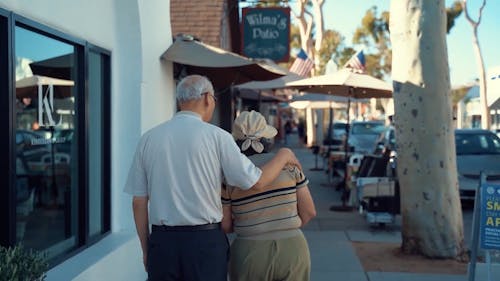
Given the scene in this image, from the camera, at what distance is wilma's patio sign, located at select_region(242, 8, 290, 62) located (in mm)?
12758

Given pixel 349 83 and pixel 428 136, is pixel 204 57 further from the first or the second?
pixel 349 83

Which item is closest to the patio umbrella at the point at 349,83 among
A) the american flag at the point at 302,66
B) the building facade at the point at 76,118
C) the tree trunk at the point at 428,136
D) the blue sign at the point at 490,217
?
the tree trunk at the point at 428,136

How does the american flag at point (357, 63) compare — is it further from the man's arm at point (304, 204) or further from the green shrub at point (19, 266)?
the green shrub at point (19, 266)

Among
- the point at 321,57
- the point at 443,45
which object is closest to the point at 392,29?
the point at 443,45

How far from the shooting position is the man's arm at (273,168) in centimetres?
323

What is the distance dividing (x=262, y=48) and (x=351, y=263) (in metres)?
6.64

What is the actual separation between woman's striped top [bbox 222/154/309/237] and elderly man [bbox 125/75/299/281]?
11 cm

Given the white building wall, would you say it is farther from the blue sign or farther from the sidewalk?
the blue sign

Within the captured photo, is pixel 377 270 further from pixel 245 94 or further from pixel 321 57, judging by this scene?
pixel 321 57

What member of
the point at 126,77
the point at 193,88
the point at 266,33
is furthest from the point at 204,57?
the point at 266,33

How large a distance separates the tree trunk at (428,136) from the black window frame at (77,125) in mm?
3575

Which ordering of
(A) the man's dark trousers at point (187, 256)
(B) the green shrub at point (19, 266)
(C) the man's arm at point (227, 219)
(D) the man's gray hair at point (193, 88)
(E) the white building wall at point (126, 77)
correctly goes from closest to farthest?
(B) the green shrub at point (19, 266)
(A) the man's dark trousers at point (187, 256)
(D) the man's gray hair at point (193, 88)
(C) the man's arm at point (227, 219)
(E) the white building wall at point (126, 77)

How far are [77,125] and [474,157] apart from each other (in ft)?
31.6

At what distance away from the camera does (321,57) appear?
1619 inches
